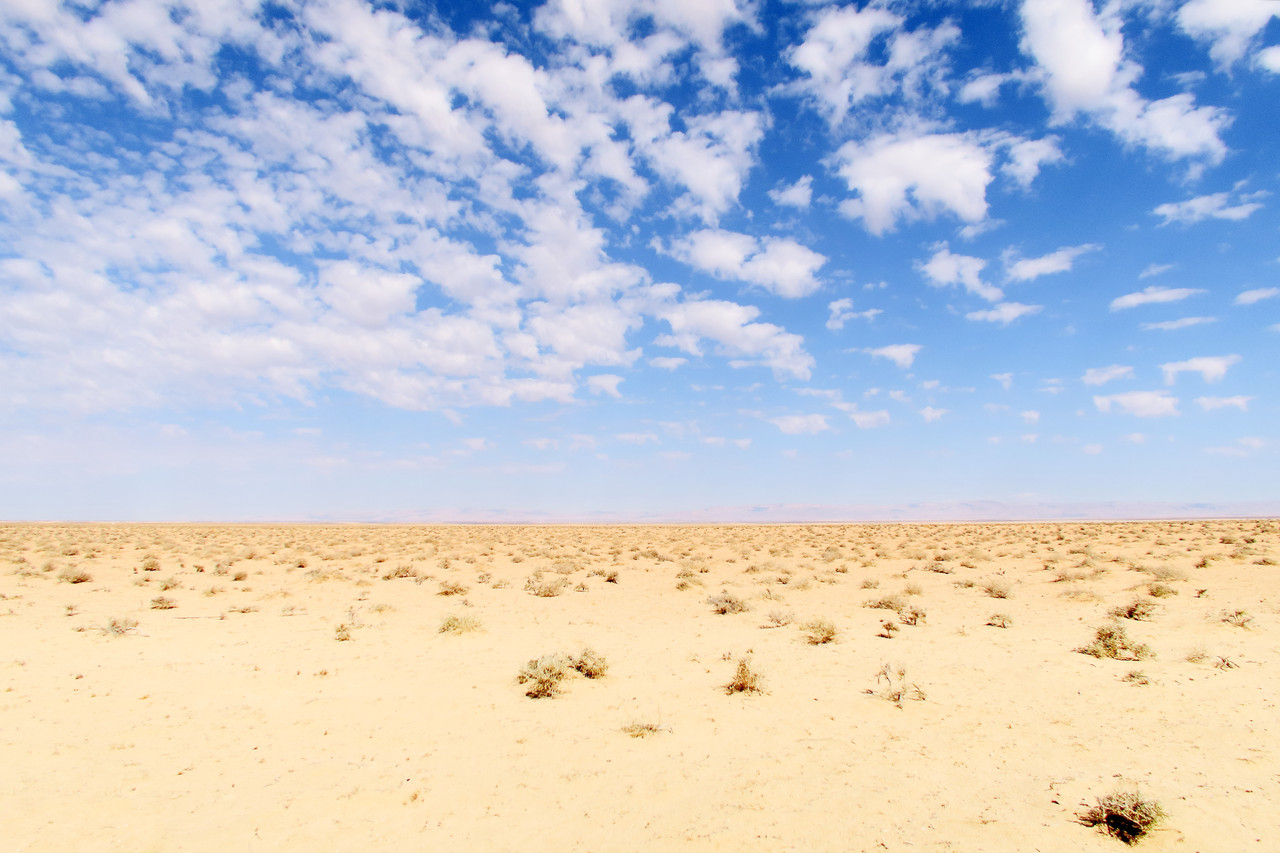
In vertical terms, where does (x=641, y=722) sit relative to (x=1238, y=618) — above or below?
below

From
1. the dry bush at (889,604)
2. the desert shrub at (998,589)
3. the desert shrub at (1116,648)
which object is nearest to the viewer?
the desert shrub at (1116,648)

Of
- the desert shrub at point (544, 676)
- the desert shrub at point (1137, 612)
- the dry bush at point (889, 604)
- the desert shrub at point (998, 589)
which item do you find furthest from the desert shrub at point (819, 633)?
the desert shrub at point (998, 589)

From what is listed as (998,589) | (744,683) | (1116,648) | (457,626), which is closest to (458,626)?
(457,626)

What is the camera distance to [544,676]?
340 inches

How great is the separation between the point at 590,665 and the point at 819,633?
16.0 ft

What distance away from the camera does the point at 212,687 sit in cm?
875

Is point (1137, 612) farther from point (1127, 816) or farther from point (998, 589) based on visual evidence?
point (1127, 816)

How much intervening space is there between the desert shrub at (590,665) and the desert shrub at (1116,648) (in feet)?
27.4

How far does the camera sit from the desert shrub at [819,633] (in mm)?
11183

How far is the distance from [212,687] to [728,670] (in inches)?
316

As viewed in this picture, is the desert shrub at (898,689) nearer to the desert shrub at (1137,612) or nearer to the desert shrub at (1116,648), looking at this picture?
the desert shrub at (1116,648)

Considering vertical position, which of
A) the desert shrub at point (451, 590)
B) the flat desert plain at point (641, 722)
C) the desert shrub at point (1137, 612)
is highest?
the desert shrub at point (451, 590)

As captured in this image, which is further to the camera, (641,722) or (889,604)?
(889,604)

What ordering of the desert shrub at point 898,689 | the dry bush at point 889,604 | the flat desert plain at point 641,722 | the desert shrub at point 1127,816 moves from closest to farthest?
1. the desert shrub at point 1127,816
2. the flat desert plain at point 641,722
3. the desert shrub at point 898,689
4. the dry bush at point 889,604
